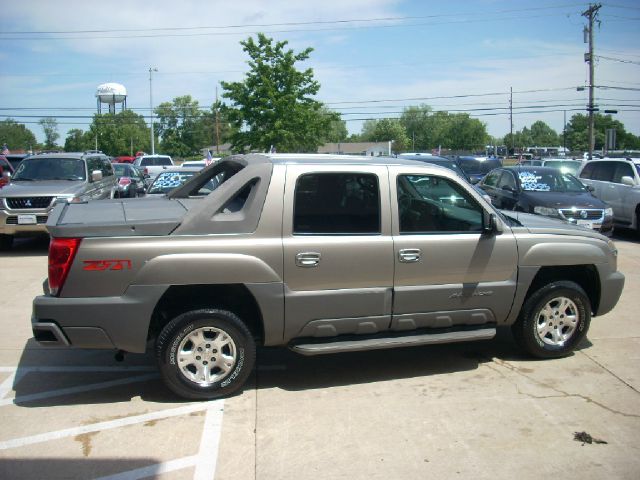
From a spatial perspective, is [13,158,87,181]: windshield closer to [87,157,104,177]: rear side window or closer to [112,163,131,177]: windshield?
[87,157,104,177]: rear side window

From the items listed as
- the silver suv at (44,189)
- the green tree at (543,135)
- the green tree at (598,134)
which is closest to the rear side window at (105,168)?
the silver suv at (44,189)

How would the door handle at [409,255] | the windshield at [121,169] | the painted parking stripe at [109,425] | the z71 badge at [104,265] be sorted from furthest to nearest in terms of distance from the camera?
the windshield at [121,169] < the door handle at [409,255] < the z71 badge at [104,265] < the painted parking stripe at [109,425]

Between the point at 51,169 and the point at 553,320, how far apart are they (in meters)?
10.4

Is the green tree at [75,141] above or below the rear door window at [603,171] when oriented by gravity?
above

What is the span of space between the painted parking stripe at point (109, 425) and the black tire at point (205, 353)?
8cm

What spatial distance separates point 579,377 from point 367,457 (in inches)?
93.4

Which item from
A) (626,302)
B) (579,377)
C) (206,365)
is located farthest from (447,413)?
(626,302)

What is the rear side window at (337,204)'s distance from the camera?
15.8ft

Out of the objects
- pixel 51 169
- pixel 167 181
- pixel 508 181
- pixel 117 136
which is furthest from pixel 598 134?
pixel 51 169

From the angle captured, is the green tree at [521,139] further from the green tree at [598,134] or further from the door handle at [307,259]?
the door handle at [307,259]

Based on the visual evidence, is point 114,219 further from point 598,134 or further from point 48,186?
point 598,134

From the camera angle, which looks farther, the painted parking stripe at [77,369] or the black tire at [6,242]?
the black tire at [6,242]

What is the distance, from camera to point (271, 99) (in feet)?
97.7

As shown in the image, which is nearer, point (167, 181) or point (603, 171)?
point (167, 181)
